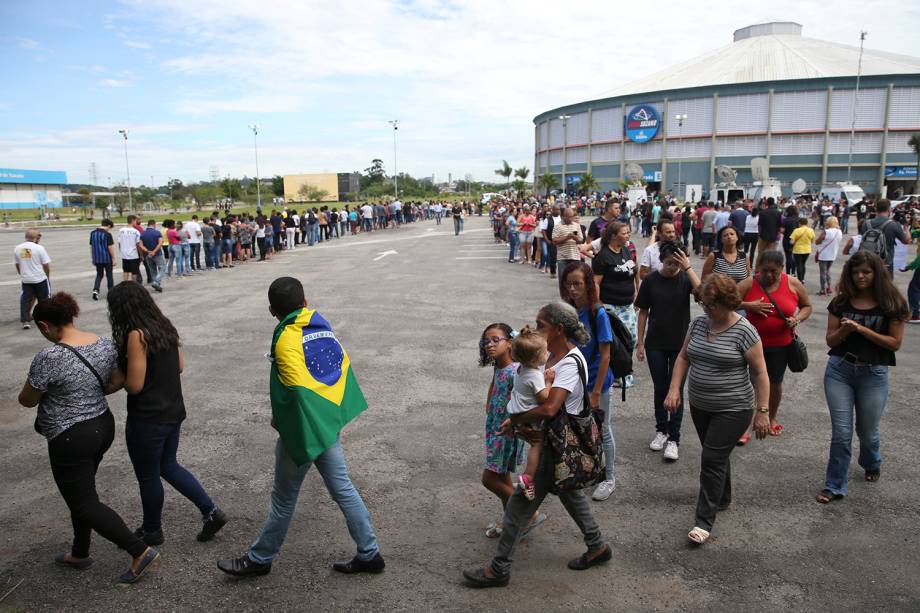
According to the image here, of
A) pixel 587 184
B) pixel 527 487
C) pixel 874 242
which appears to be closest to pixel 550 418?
pixel 527 487

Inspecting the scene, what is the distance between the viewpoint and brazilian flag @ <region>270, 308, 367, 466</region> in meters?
3.32

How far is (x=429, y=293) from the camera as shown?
13.6 meters

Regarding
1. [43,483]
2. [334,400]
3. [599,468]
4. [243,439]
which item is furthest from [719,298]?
[43,483]

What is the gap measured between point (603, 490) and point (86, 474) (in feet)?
11.0

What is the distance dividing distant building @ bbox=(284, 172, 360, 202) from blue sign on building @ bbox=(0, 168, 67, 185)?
38205 mm

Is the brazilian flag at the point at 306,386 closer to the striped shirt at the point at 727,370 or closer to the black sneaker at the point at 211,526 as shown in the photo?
the black sneaker at the point at 211,526

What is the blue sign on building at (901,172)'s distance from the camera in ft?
205

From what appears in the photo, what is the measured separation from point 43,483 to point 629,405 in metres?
5.36

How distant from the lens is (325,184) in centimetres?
9544

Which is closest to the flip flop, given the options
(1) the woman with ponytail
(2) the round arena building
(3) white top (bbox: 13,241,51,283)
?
(1) the woman with ponytail

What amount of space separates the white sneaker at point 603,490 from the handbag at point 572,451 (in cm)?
122

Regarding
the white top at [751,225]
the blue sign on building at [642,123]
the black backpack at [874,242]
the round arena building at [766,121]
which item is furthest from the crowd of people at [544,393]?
the blue sign on building at [642,123]

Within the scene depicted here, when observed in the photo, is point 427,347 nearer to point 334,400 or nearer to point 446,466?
point 446,466

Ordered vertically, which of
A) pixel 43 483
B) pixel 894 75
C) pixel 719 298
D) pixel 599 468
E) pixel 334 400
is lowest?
pixel 43 483
